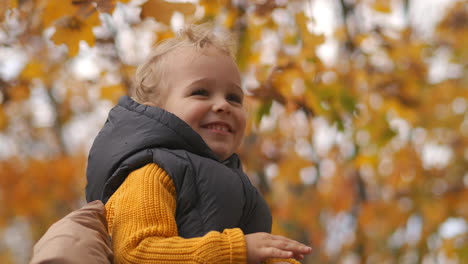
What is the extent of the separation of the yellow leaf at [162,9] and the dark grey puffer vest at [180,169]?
2.38ft

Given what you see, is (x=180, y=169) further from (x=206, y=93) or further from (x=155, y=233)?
(x=206, y=93)

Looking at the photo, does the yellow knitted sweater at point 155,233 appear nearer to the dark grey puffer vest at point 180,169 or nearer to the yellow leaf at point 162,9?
the dark grey puffer vest at point 180,169

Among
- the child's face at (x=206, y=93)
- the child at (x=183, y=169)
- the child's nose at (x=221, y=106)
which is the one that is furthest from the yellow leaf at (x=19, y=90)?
the child's nose at (x=221, y=106)

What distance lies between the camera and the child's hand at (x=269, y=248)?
127 centimetres

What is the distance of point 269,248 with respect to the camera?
1275 mm

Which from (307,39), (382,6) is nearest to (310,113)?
(307,39)

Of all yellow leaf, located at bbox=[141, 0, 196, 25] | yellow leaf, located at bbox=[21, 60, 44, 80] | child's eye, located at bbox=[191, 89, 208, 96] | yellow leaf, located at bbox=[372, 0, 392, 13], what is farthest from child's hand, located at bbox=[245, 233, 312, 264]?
yellow leaf, located at bbox=[372, 0, 392, 13]

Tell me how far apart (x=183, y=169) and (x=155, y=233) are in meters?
0.22

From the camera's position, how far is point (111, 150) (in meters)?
1.57

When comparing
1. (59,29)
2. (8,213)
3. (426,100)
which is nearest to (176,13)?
(59,29)

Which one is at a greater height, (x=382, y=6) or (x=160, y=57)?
(x=382, y=6)

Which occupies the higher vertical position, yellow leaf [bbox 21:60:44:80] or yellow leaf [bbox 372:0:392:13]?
yellow leaf [bbox 372:0:392:13]

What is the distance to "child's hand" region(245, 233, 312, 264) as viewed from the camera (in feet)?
4.17

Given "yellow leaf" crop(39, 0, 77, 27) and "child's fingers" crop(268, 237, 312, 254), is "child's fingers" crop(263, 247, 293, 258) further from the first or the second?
"yellow leaf" crop(39, 0, 77, 27)
